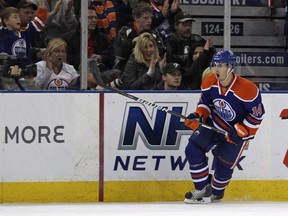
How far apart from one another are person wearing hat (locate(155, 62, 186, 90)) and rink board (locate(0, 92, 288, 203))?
0.67ft

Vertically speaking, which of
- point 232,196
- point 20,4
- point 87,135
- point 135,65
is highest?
point 20,4

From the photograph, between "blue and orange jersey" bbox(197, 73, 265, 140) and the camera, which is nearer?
"blue and orange jersey" bbox(197, 73, 265, 140)

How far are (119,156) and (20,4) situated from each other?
1498mm

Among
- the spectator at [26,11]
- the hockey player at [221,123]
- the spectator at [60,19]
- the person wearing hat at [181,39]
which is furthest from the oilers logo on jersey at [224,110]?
the spectator at [26,11]

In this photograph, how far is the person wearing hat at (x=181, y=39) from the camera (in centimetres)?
734

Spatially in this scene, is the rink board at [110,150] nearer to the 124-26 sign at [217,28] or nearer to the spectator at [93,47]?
the spectator at [93,47]

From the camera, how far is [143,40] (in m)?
7.29

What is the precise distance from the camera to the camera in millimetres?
6797

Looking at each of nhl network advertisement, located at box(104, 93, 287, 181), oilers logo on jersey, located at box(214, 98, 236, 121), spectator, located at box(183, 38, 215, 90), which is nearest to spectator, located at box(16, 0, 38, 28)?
nhl network advertisement, located at box(104, 93, 287, 181)

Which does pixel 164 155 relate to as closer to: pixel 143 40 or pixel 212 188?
pixel 212 188

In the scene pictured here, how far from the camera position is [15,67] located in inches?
269

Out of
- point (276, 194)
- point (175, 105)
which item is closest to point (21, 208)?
point (175, 105)

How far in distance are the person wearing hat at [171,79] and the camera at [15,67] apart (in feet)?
3.17

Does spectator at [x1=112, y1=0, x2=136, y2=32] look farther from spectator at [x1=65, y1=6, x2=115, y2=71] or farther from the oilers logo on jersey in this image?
the oilers logo on jersey
